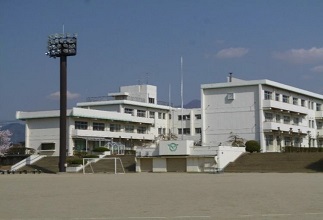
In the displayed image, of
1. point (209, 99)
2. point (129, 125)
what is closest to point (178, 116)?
point (129, 125)

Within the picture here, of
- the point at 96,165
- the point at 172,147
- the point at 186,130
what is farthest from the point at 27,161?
the point at 186,130

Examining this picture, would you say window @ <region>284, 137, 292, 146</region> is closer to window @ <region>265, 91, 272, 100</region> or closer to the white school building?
the white school building

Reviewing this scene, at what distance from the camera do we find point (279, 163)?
57.3m

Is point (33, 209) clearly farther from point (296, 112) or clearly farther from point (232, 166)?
point (296, 112)

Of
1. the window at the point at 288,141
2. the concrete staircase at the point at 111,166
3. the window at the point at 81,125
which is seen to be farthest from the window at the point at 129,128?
the window at the point at 288,141

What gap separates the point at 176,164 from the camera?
207 feet

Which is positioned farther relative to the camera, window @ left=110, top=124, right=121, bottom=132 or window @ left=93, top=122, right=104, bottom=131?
window @ left=110, top=124, right=121, bottom=132

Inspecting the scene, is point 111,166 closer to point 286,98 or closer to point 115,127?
point 115,127

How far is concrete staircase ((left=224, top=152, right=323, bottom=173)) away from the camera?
180 feet

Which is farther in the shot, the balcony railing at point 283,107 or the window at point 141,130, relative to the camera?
the window at point 141,130

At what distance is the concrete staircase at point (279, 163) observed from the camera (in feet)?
180

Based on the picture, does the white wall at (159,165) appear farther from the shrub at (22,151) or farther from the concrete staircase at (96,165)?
the shrub at (22,151)

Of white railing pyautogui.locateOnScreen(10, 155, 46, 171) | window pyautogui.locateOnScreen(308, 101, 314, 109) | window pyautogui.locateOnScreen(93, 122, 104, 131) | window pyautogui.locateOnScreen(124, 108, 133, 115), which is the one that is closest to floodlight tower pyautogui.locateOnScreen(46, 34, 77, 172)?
white railing pyautogui.locateOnScreen(10, 155, 46, 171)

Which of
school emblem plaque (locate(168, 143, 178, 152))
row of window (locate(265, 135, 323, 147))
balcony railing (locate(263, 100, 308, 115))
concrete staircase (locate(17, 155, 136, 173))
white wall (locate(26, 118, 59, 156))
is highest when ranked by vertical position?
balcony railing (locate(263, 100, 308, 115))
